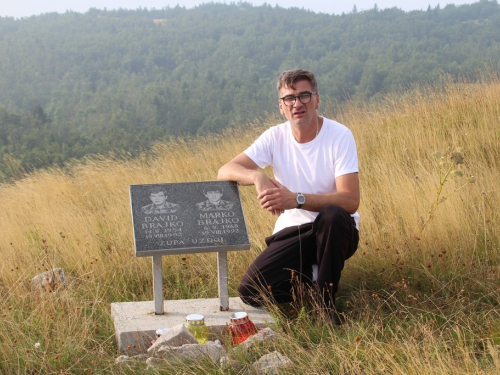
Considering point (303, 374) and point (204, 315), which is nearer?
point (303, 374)

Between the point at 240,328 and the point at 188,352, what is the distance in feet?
1.59

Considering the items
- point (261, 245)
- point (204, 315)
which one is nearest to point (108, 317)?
point (204, 315)

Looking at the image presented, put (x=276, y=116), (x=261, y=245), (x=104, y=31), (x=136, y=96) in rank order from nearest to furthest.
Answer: (x=261, y=245), (x=276, y=116), (x=136, y=96), (x=104, y=31)

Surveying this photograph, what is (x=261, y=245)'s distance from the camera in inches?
199

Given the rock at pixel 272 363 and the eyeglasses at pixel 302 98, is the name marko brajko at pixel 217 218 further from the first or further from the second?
the rock at pixel 272 363

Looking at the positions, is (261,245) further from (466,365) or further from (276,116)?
(276,116)

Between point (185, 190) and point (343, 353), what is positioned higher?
point (185, 190)

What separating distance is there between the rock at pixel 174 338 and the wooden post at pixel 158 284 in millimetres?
409

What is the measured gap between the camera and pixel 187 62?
8581cm

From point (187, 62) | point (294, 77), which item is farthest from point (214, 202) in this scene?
point (187, 62)

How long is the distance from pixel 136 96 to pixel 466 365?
6216 cm

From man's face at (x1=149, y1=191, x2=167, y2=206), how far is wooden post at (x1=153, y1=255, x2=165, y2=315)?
329 mm

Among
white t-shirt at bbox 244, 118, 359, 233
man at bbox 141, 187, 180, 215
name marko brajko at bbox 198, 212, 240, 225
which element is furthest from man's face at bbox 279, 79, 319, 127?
man at bbox 141, 187, 180, 215

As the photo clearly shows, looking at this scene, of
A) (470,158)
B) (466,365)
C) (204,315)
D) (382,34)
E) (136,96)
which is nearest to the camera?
(466,365)
